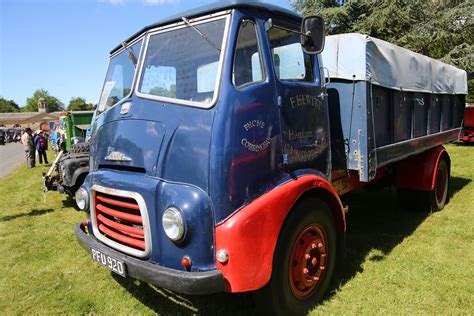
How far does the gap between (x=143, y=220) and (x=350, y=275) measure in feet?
7.97

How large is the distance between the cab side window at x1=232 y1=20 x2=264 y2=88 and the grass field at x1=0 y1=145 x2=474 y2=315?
2.07 metres

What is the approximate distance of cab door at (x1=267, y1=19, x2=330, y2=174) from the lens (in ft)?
10.3

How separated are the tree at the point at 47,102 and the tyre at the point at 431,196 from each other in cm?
14344

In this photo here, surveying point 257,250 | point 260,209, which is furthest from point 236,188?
point 257,250

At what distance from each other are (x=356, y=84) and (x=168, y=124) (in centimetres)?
209

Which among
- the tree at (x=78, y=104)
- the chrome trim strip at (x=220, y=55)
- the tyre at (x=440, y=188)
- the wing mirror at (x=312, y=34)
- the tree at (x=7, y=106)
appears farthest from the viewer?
the tree at (x=7, y=106)

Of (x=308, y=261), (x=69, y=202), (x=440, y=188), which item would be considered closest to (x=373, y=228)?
(x=440, y=188)

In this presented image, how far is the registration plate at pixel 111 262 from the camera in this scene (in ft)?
9.52

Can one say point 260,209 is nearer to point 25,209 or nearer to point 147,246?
point 147,246

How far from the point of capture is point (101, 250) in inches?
124

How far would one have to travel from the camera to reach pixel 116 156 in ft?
10.5

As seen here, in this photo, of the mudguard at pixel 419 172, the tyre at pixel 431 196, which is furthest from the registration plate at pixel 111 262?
the tyre at pixel 431 196

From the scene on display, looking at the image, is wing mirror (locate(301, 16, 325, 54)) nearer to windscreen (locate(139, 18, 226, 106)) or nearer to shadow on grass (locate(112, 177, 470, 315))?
windscreen (locate(139, 18, 226, 106))

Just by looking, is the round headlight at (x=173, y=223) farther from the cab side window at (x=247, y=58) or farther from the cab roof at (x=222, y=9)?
the cab roof at (x=222, y=9)
